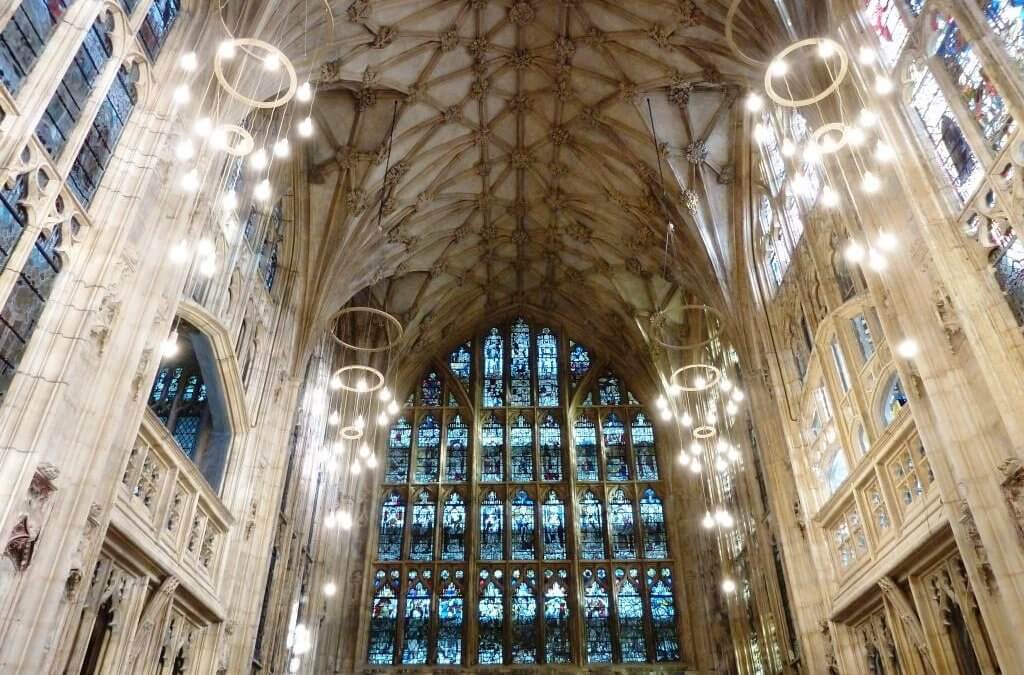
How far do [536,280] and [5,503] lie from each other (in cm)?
2207

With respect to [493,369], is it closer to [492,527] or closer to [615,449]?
[615,449]

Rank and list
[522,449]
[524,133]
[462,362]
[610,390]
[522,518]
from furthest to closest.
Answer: [462,362]
[610,390]
[522,449]
[522,518]
[524,133]

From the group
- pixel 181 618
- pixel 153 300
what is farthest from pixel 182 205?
pixel 181 618

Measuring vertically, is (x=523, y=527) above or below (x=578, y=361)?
below

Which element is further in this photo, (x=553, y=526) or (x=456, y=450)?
(x=456, y=450)

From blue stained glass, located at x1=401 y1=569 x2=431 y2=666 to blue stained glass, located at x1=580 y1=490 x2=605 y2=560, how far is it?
5118 millimetres

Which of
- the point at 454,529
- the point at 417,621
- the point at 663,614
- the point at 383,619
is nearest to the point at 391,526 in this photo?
the point at 454,529

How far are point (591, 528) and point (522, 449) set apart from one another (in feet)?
12.2

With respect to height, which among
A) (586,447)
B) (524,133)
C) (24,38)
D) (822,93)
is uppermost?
(524,133)

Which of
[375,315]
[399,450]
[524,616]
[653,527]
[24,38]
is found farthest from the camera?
[399,450]

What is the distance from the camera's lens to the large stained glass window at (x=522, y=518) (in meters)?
24.1

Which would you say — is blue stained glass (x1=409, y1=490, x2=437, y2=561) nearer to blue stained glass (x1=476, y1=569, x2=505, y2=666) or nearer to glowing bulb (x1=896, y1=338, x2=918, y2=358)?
blue stained glass (x1=476, y1=569, x2=505, y2=666)

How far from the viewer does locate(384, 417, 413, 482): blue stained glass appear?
27297 mm

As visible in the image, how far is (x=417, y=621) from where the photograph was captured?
24.4 meters
